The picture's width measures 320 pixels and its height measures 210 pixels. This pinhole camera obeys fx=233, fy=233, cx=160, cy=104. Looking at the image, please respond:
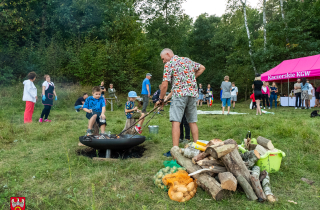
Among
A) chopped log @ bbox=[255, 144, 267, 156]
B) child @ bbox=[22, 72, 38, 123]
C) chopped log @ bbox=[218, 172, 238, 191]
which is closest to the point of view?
chopped log @ bbox=[218, 172, 238, 191]

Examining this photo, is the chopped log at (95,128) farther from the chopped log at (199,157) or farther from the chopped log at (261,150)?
the chopped log at (261,150)

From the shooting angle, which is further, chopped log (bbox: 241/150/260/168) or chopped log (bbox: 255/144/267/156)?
chopped log (bbox: 255/144/267/156)

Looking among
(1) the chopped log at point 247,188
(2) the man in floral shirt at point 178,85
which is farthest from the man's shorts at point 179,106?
(1) the chopped log at point 247,188

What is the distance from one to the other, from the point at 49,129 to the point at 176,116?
13.8ft

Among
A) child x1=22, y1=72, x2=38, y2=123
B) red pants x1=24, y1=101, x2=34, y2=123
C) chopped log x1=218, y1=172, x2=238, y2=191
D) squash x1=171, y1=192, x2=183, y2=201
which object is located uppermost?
child x1=22, y1=72, x2=38, y2=123

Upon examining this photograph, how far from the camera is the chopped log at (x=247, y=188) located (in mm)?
2725

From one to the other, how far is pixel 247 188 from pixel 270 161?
36.2 inches

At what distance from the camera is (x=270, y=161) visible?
345cm

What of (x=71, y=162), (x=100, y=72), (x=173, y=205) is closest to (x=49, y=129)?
(x=71, y=162)

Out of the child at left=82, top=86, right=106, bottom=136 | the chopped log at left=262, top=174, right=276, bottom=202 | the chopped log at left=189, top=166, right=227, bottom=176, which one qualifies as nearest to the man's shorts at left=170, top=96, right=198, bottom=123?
the chopped log at left=189, top=166, right=227, bottom=176

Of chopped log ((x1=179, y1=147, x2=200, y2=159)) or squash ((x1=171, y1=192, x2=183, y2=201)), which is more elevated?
chopped log ((x1=179, y1=147, x2=200, y2=159))

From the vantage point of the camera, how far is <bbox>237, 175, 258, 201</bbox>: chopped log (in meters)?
2.72

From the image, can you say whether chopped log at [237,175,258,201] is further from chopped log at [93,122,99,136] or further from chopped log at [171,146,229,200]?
chopped log at [93,122,99,136]

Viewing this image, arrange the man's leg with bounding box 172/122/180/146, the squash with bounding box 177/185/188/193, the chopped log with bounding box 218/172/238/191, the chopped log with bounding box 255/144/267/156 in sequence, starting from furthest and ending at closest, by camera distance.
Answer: the man's leg with bounding box 172/122/180/146
the chopped log with bounding box 255/144/267/156
the squash with bounding box 177/185/188/193
the chopped log with bounding box 218/172/238/191
